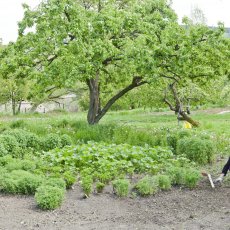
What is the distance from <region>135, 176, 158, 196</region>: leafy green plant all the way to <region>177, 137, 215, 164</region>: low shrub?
2.41m

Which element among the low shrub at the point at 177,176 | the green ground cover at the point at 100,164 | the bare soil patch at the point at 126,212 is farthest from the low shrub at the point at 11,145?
the low shrub at the point at 177,176

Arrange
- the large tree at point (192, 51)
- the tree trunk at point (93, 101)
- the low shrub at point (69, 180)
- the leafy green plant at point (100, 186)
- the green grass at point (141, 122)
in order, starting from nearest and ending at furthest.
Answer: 1. the leafy green plant at point (100, 186)
2. the low shrub at point (69, 180)
3. the large tree at point (192, 51)
4. the green grass at point (141, 122)
5. the tree trunk at point (93, 101)

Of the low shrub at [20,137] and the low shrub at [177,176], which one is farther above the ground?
the low shrub at [20,137]

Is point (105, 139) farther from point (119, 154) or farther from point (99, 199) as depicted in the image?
point (99, 199)

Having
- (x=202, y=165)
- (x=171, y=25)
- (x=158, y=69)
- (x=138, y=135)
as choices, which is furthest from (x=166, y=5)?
(x=202, y=165)

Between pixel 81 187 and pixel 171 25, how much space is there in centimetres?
858

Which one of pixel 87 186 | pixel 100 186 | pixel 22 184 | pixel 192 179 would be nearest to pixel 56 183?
pixel 87 186

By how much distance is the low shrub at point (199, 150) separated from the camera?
9070mm

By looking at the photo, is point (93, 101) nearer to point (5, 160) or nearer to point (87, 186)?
point (5, 160)

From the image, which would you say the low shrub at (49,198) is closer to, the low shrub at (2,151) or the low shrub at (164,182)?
the low shrub at (164,182)

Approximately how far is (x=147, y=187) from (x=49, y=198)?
157 cm

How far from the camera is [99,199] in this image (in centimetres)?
650

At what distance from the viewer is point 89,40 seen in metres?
14.0

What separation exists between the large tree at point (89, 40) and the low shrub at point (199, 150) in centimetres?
413
